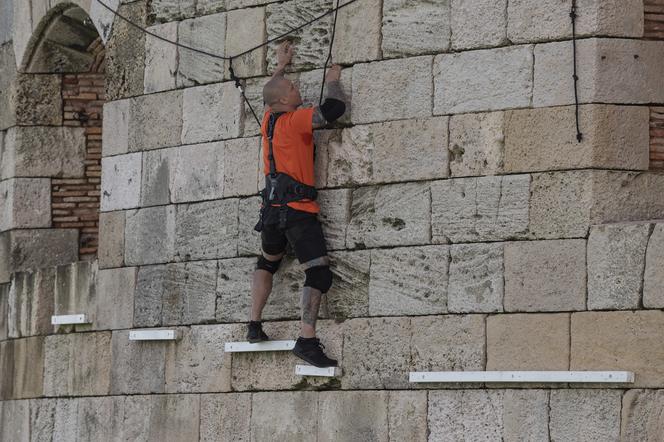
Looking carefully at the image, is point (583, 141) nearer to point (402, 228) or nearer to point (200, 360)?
point (402, 228)

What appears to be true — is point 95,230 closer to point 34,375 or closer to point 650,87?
point 34,375

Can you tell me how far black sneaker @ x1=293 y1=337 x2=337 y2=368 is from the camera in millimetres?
11406

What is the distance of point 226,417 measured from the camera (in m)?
12.1

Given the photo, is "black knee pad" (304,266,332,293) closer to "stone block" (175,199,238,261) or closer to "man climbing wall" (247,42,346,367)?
"man climbing wall" (247,42,346,367)

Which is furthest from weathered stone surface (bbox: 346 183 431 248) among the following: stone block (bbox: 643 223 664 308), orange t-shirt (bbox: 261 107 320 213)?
stone block (bbox: 643 223 664 308)

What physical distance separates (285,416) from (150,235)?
80.4 inches

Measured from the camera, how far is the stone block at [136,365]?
12695 millimetres

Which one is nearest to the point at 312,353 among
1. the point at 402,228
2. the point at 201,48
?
the point at 402,228

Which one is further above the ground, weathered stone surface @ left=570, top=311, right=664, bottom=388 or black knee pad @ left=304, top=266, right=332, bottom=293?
black knee pad @ left=304, top=266, right=332, bottom=293

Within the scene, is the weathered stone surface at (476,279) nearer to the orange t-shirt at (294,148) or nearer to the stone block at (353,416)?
the stone block at (353,416)

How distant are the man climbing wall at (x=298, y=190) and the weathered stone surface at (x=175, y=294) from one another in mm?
902

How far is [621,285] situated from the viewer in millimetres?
10258

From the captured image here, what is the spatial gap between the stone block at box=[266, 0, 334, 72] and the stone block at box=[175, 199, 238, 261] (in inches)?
43.7

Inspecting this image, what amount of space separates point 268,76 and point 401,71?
1.25 metres
